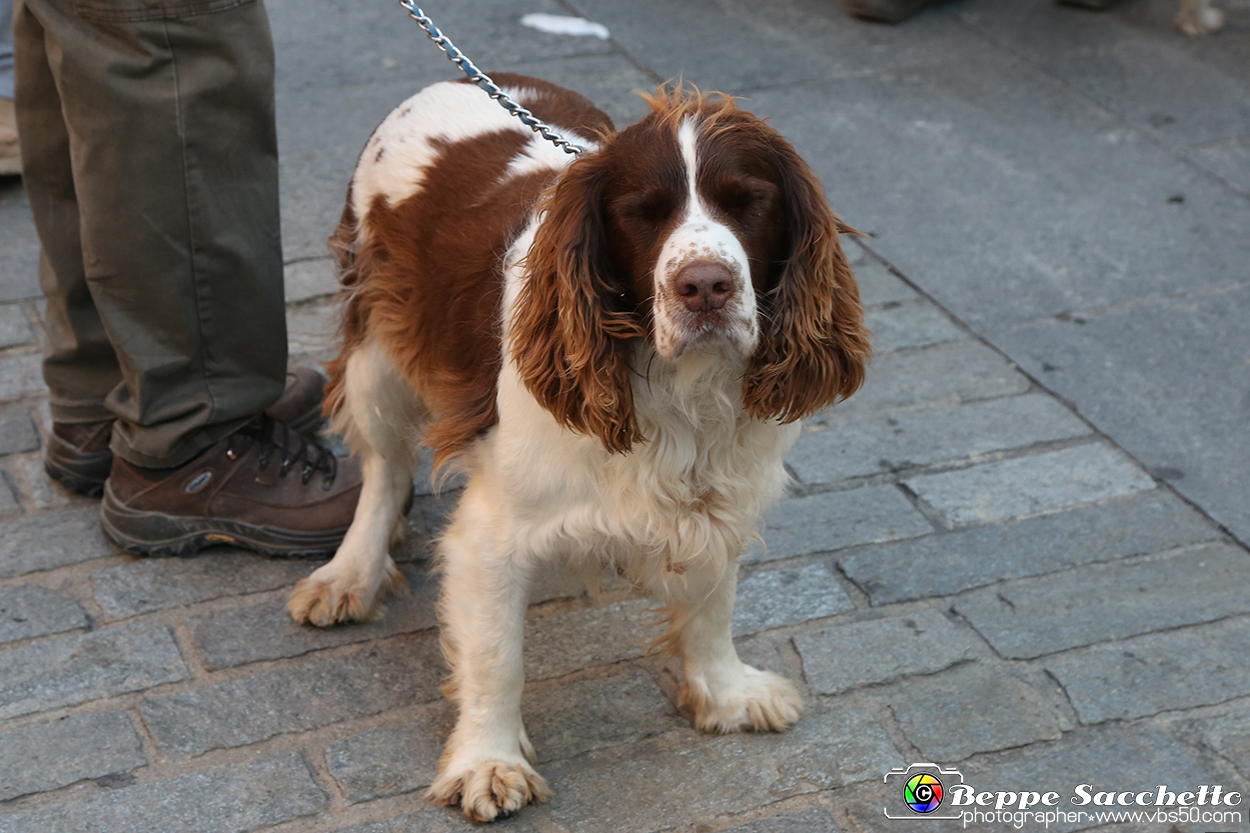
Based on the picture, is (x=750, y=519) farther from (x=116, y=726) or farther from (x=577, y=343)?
(x=116, y=726)

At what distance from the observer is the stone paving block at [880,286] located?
458cm

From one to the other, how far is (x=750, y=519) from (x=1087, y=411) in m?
1.82

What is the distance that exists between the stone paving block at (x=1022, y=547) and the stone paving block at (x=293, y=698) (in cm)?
114

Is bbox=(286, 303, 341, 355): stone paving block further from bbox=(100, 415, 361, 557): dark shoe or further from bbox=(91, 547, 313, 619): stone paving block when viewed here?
bbox=(91, 547, 313, 619): stone paving block

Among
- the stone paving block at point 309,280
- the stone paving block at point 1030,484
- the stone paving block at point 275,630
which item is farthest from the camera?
the stone paving block at point 309,280

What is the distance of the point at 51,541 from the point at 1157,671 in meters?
2.74

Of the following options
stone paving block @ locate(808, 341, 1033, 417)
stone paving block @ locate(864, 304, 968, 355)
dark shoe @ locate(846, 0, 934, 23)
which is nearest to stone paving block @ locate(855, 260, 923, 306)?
stone paving block @ locate(864, 304, 968, 355)

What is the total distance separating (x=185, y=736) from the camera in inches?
109

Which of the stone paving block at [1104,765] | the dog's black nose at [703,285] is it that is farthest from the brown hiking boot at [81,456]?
the stone paving block at [1104,765]

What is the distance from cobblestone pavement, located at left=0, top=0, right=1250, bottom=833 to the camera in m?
2.65

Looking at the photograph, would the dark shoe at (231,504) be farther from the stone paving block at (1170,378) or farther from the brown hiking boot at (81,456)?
the stone paving block at (1170,378)

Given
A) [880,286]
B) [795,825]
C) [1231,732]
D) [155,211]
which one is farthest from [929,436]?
[155,211]

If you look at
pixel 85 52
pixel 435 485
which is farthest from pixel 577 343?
pixel 85 52

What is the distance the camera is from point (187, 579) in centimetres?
327
